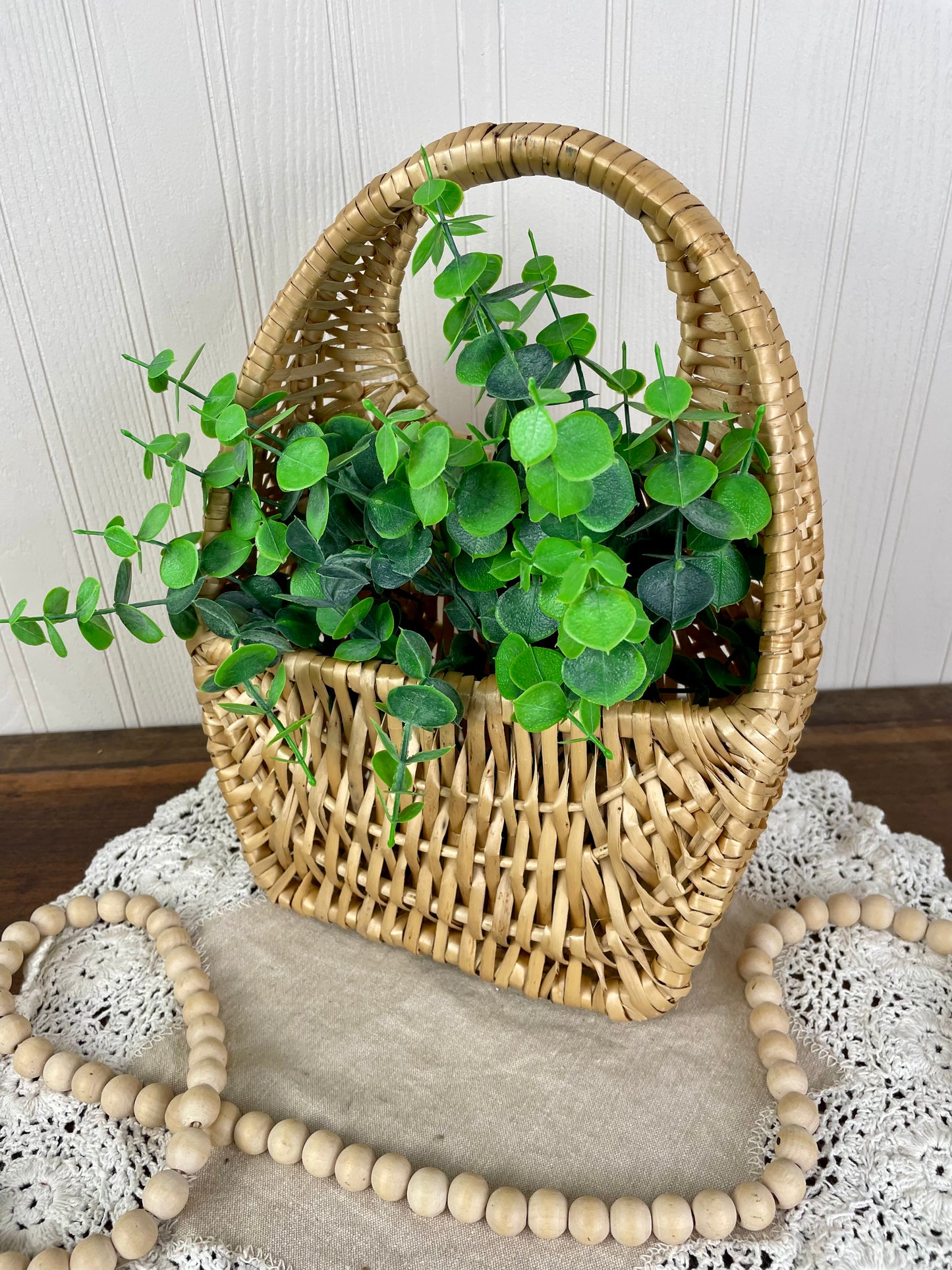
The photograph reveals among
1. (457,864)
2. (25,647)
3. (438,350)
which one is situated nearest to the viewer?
(457,864)

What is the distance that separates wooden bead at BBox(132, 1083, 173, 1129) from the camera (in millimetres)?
627

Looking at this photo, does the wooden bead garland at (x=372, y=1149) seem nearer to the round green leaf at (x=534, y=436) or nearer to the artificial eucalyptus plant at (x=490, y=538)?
the artificial eucalyptus plant at (x=490, y=538)

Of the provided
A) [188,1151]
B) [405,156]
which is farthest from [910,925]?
[405,156]

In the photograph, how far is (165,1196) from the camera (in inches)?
22.1

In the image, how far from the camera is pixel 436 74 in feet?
2.69

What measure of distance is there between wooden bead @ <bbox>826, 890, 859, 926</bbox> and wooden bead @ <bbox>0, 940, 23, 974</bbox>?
67cm

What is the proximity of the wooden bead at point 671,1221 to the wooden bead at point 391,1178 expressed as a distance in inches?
6.2

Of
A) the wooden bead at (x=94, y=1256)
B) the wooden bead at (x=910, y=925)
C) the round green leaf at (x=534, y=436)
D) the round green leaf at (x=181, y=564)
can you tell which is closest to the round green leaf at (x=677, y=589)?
the round green leaf at (x=534, y=436)

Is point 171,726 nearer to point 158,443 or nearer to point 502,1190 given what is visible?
point 158,443

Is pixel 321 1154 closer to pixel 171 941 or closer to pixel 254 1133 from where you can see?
pixel 254 1133

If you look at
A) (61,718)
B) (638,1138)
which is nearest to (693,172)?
(638,1138)

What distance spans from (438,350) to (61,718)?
0.64 m

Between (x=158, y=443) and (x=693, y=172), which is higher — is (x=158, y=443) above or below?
below

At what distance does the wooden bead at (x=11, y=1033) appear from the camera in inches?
26.5
